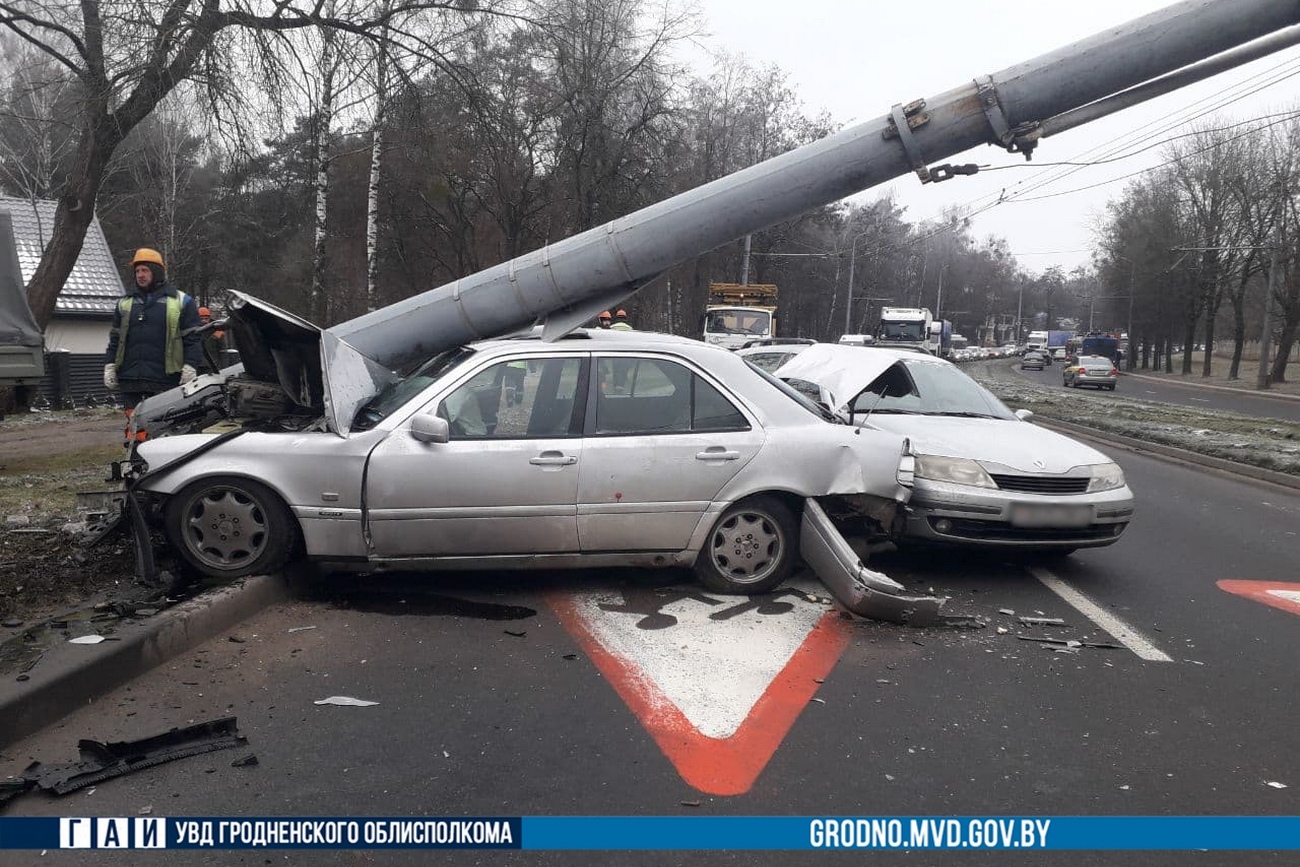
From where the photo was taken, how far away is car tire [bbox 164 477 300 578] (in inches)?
195

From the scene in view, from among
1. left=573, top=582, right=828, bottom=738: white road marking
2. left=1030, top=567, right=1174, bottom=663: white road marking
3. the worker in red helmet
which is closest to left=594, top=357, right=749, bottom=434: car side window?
left=573, top=582, right=828, bottom=738: white road marking

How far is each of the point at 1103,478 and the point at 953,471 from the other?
109 centimetres

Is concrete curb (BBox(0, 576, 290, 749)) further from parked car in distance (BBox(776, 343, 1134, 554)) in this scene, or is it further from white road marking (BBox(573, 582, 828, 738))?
parked car in distance (BBox(776, 343, 1134, 554))

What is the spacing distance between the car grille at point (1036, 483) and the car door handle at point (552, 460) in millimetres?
2953

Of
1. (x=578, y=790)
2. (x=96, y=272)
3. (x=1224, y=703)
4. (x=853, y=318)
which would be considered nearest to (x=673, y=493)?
(x=578, y=790)

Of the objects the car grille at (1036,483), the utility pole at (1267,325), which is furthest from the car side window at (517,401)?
the utility pole at (1267,325)

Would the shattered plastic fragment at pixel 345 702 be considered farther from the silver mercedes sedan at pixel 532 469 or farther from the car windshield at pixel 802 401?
the car windshield at pixel 802 401

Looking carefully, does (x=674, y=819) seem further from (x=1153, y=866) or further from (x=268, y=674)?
(x=268, y=674)

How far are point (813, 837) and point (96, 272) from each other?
29074mm

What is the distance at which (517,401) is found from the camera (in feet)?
17.0

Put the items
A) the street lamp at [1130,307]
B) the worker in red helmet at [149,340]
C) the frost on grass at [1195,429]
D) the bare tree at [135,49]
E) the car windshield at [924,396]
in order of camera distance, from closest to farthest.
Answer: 1. the worker in red helmet at [149,340]
2. the car windshield at [924,396]
3. the bare tree at [135,49]
4. the frost on grass at [1195,429]
5. the street lamp at [1130,307]

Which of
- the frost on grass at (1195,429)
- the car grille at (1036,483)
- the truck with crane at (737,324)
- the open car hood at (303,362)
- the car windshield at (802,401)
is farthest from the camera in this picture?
the truck with crane at (737,324)

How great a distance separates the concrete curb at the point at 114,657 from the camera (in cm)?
340

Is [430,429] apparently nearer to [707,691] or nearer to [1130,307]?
[707,691]
